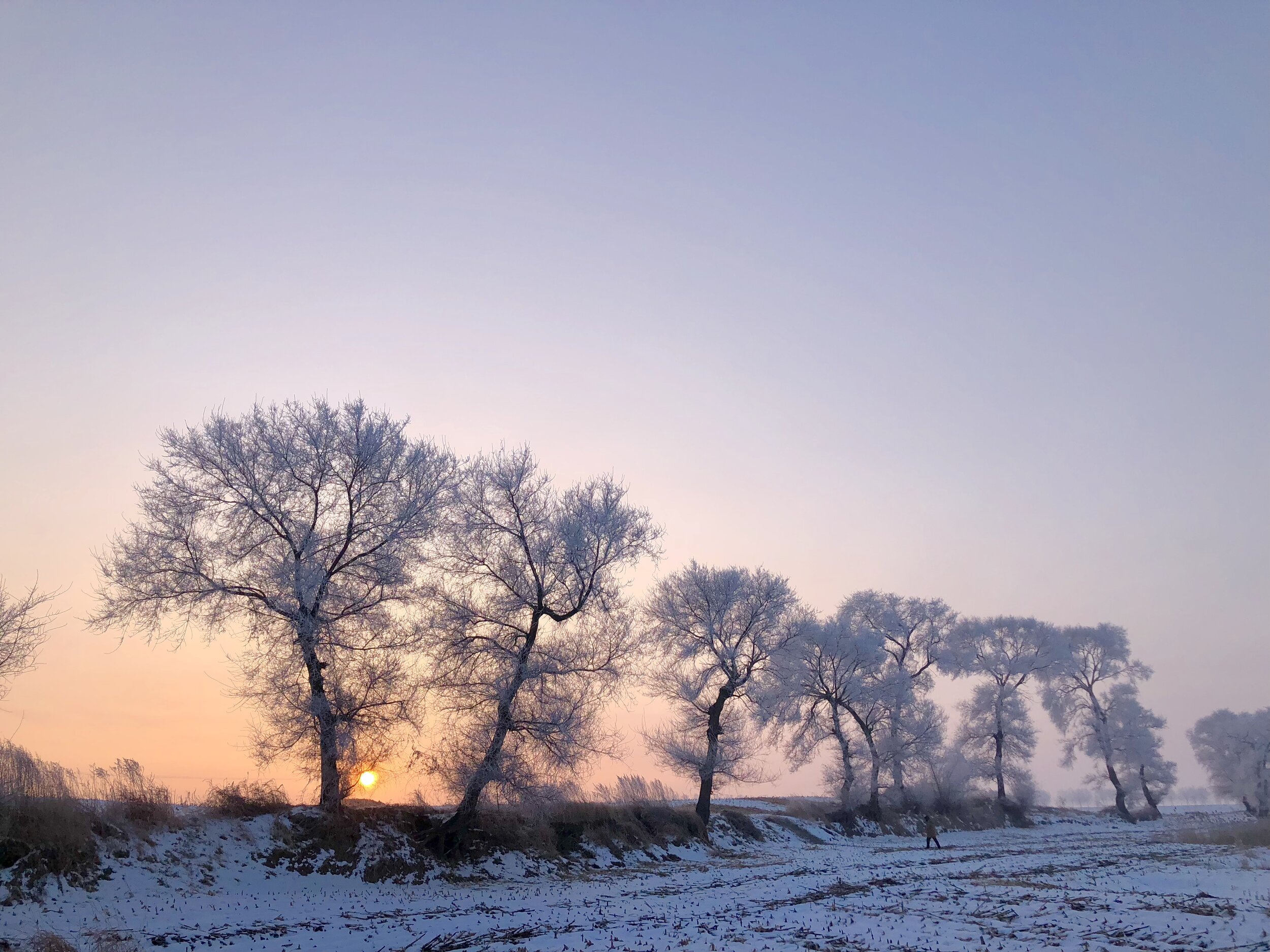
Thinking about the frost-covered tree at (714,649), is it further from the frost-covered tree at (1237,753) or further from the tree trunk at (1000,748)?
the frost-covered tree at (1237,753)

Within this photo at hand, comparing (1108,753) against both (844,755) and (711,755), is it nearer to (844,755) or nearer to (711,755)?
(844,755)

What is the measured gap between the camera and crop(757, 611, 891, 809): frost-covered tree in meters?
41.4

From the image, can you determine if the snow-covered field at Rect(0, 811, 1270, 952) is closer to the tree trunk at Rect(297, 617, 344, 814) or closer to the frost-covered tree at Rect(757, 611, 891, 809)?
the tree trunk at Rect(297, 617, 344, 814)

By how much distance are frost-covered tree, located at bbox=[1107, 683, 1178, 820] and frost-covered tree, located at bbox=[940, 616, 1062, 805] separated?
728 centimetres

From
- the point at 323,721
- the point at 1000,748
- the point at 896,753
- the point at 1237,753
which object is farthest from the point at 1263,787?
the point at 323,721

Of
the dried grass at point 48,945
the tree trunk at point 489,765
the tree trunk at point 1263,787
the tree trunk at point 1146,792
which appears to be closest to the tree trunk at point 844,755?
the tree trunk at point 489,765

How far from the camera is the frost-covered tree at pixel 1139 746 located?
2164 inches

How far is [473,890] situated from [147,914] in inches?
290

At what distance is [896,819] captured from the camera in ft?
141

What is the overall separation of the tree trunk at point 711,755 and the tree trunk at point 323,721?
16.1 metres

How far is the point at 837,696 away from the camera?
42.3 meters

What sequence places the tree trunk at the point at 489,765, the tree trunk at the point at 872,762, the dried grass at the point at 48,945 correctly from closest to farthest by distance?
the dried grass at the point at 48,945, the tree trunk at the point at 489,765, the tree trunk at the point at 872,762

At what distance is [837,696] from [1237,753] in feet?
141

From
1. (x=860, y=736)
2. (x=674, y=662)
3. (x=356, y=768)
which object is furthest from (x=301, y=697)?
(x=860, y=736)
